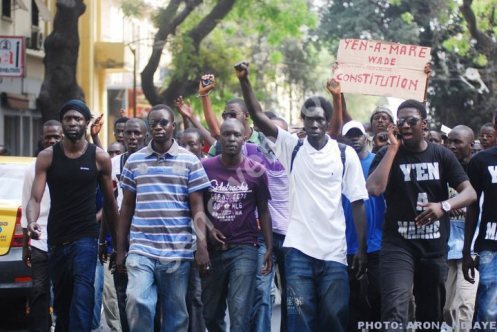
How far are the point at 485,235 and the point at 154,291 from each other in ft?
8.19

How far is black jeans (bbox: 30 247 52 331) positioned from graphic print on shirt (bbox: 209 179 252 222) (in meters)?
1.77

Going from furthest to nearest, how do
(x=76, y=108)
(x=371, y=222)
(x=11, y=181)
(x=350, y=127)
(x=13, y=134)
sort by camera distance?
(x=13, y=134) < (x=11, y=181) < (x=350, y=127) < (x=371, y=222) < (x=76, y=108)

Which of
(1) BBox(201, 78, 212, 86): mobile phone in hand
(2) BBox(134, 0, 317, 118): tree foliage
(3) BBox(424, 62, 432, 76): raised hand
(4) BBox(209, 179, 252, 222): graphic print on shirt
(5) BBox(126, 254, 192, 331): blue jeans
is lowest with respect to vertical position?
(5) BBox(126, 254, 192, 331): blue jeans

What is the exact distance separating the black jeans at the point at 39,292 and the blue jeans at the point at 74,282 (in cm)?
51

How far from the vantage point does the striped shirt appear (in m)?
7.82

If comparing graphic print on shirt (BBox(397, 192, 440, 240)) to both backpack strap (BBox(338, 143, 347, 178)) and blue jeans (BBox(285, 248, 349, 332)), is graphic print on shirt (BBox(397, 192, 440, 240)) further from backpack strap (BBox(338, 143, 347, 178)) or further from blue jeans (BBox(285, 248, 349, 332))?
backpack strap (BBox(338, 143, 347, 178))

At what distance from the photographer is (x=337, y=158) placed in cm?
819

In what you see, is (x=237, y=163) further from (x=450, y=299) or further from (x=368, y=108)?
(x=368, y=108)

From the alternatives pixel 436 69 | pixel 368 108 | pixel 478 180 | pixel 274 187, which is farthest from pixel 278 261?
pixel 368 108

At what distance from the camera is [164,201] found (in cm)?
784

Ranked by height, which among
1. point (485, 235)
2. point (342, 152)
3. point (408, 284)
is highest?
point (342, 152)

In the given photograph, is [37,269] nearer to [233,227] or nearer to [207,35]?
[233,227]

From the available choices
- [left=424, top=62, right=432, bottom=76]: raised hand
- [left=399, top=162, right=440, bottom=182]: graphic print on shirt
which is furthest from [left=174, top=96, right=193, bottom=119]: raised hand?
[left=399, top=162, right=440, bottom=182]: graphic print on shirt

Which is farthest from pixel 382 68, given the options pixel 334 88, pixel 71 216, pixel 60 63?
pixel 60 63
